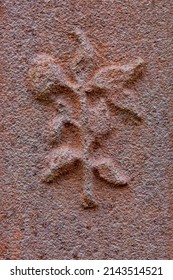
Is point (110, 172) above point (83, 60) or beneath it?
beneath

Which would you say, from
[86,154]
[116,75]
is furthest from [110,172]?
[116,75]

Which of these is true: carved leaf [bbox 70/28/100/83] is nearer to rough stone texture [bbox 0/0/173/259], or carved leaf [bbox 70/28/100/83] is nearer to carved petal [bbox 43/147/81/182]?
rough stone texture [bbox 0/0/173/259]

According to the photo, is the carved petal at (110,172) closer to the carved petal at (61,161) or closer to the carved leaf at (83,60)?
the carved petal at (61,161)

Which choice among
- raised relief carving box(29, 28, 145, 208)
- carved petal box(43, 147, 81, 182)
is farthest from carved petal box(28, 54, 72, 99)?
carved petal box(43, 147, 81, 182)

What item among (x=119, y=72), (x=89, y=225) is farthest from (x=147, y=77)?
(x=89, y=225)

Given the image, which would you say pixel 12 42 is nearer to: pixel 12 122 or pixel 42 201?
pixel 12 122

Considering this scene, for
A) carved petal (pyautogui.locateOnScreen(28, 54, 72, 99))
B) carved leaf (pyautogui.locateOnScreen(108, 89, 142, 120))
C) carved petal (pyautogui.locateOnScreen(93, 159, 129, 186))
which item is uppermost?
carved petal (pyautogui.locateOnScreen(28, 54, 72, 99))

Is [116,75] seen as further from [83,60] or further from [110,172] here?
[110,172]

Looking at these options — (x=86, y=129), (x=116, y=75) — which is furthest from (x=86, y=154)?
(x=116, y=75)
